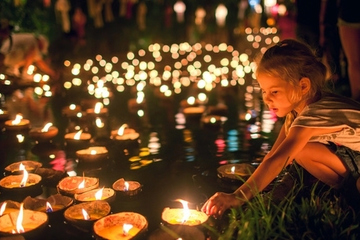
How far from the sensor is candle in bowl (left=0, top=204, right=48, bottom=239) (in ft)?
8.57

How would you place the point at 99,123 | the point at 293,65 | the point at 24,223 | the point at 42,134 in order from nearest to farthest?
the point at 293,65, the point at 24,223, the point at 42,134, the point at 99,123

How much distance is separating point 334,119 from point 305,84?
0.89 ft

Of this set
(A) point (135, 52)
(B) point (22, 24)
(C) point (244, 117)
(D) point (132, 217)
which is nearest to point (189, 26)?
(A) point (135, 52)

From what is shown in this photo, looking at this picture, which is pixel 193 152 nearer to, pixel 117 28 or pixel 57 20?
pixel 57 20

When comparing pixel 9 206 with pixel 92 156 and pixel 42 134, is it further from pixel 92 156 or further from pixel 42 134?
pixel 42 134

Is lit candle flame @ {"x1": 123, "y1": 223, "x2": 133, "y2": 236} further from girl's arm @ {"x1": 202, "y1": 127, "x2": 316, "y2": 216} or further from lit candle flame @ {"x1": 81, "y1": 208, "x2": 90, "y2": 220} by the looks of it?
girl's arm @ {"x1": 202, "y1": 127, "x2": 316, "y2": 216}

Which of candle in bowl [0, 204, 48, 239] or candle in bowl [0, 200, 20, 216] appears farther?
candle in bowl [0, 200, 20, 216]

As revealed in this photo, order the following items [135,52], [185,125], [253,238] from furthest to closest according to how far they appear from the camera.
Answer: [135,52] → [185,125] → [253,238]

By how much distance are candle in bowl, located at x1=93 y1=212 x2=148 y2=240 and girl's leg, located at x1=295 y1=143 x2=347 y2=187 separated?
3.53 feet

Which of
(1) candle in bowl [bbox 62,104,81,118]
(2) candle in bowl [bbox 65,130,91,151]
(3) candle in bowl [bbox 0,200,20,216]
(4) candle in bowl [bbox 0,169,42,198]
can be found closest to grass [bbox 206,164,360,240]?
(3) candle in bowl [bbox 0,200,20,216]

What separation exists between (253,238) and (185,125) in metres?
3.33

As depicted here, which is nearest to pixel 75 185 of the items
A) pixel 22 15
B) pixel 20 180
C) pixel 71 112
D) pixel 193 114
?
pixel 20 180

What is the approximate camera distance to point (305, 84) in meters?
2.76

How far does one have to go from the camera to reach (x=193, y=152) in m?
4.43
